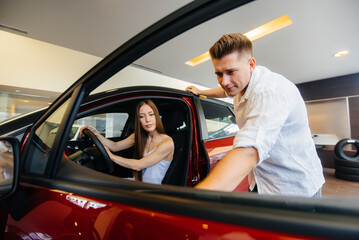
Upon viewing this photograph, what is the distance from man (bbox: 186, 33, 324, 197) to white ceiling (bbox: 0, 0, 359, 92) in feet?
7.92

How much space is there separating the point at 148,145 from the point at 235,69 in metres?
1.25

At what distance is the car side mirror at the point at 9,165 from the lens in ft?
1.94

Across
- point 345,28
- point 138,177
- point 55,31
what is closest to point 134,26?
point 55,31

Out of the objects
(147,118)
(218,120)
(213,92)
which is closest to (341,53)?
(218,120)

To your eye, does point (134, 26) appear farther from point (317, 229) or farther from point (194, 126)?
point (317, 229)

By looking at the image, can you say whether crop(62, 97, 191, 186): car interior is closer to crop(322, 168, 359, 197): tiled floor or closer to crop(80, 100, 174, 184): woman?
crop(80, 100, 174, 184): woman

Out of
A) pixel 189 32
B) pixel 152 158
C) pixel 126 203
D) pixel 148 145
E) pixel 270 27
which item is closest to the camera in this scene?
pixel 126 203

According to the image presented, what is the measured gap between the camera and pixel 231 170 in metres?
0.59

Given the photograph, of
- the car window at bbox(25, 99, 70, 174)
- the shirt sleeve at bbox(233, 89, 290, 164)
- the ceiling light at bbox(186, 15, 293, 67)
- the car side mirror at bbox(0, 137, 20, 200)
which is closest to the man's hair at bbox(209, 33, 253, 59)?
the shirt sleeve at bbox(233, 89, 290, 164)

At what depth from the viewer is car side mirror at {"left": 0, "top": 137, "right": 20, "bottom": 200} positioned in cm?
59

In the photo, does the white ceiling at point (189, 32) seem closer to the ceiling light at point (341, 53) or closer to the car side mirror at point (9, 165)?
the ceiling light at point (341, 53)

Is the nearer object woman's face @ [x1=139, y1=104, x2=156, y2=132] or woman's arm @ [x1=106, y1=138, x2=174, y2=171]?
woman's arm @ [x1=106, y1=138, x2=174, y2=171]

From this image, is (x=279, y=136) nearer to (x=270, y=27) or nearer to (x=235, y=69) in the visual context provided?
(x=235, y=69)

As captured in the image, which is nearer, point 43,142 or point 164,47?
point 43,142
